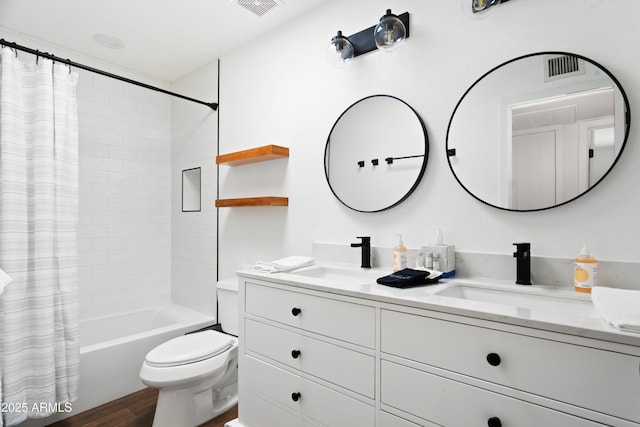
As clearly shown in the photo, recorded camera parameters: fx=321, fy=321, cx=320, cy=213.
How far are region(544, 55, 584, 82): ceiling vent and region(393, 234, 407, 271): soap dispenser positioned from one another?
35.1 inches

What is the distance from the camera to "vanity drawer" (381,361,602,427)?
0.85 metres

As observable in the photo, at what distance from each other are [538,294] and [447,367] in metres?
0.47

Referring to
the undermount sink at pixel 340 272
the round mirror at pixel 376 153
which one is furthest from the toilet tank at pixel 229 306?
the round mirror at pixel 376 153

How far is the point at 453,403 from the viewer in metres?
0.97

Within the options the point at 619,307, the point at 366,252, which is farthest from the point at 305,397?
the point at 619,307

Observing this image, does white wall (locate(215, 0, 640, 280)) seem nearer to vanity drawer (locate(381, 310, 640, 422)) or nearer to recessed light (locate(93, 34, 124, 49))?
vanity drawer (locate(381, 310, 640, 422))

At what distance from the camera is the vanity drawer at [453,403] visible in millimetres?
846

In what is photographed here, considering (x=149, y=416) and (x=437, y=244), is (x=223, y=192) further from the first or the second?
(x=437, y=244)

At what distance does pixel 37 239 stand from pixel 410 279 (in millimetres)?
2046

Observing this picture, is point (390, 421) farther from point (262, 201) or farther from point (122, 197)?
point (122, 197)

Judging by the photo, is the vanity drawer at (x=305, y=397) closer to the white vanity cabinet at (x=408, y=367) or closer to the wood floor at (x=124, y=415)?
the white vanity cabinet at (x=408, y=367)

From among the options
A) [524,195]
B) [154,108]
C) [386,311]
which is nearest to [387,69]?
[524,195]

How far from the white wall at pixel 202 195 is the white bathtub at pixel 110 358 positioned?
12.2 inches

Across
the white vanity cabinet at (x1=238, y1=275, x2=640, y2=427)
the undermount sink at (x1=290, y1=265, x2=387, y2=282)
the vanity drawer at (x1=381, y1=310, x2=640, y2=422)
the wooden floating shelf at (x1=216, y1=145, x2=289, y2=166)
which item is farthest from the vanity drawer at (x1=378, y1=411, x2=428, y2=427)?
the wooden floating shelf at (x1=216, y1=145, x2=289, y2=166)
